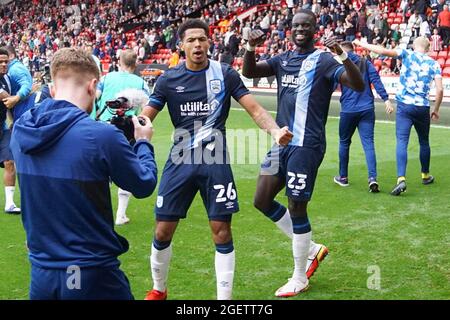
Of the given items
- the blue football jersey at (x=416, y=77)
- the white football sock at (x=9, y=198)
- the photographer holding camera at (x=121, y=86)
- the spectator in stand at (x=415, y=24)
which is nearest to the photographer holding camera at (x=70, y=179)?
the photographer holding camera at (x=121, y=86)

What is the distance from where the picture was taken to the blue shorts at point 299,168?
550 cm

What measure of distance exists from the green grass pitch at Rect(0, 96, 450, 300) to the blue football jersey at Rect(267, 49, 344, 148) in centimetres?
119

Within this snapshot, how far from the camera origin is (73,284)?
10.4 feet

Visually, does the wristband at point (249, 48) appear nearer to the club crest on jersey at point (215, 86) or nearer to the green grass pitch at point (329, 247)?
the club crest on jersey at point (215, 86)

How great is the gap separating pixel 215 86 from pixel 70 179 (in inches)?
87.8

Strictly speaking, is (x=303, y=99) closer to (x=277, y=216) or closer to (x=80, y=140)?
(x=277, y=216)

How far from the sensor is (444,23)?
934 inches

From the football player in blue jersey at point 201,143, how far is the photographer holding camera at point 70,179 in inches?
72.0

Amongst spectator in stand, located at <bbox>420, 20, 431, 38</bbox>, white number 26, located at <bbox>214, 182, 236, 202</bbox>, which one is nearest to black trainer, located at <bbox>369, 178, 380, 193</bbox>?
white number 26, located at <bbox>214, 182, 236, 202</bbox>

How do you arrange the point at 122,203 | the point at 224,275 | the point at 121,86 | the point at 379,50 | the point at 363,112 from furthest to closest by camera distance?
1. the point at 363,112
2. the point at 379,50
3. the point at 122,203
4. the point at 121,86
5. the point at 224,275

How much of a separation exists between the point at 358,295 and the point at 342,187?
432 centimetres

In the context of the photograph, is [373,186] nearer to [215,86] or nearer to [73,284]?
[215,86]

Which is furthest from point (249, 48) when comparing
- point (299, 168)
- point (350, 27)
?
point (350, 27)

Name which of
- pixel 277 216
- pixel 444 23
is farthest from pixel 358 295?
pixel 444 23
